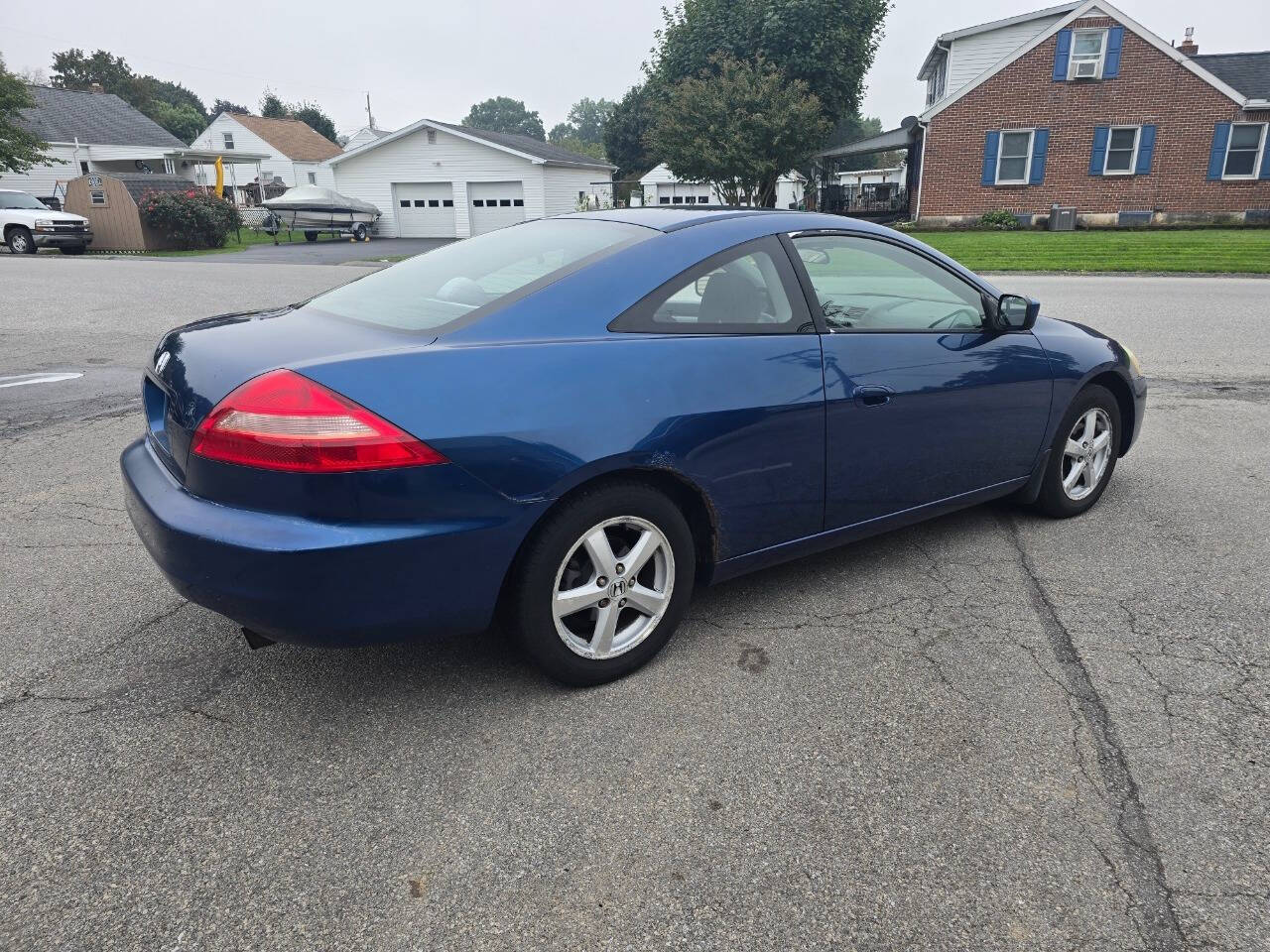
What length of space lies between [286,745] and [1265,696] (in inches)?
118

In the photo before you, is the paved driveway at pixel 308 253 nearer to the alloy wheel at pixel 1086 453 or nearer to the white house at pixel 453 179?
the white house at pixel 453 179

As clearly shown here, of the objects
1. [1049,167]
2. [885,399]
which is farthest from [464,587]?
[1049,167]

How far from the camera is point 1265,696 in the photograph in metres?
2.79

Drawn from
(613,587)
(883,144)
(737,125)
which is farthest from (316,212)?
(613,587)

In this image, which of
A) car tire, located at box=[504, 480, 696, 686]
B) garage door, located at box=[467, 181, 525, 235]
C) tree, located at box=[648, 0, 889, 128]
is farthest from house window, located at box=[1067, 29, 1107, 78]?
car tire, located at box=[504, 480, 696, 686]

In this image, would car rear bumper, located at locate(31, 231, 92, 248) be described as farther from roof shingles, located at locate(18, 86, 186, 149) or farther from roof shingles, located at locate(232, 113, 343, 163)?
roof shingles, located at locate(232, 113, 343, 163)

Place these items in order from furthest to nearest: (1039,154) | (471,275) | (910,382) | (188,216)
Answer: (1039,154) → (188,216) → (910,382) → (471,275)

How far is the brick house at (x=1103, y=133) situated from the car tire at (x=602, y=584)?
92.7 ft

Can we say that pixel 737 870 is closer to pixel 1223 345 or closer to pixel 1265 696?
pixel 1265 696

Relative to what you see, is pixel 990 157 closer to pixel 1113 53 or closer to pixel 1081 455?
pixel 1113 53

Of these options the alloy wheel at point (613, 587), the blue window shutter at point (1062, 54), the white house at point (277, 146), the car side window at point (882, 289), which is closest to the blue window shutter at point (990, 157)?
the blue window shutter at point (1062, 54)

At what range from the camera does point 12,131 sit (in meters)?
31.5

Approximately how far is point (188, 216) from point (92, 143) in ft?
92.2

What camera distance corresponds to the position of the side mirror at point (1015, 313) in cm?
379
